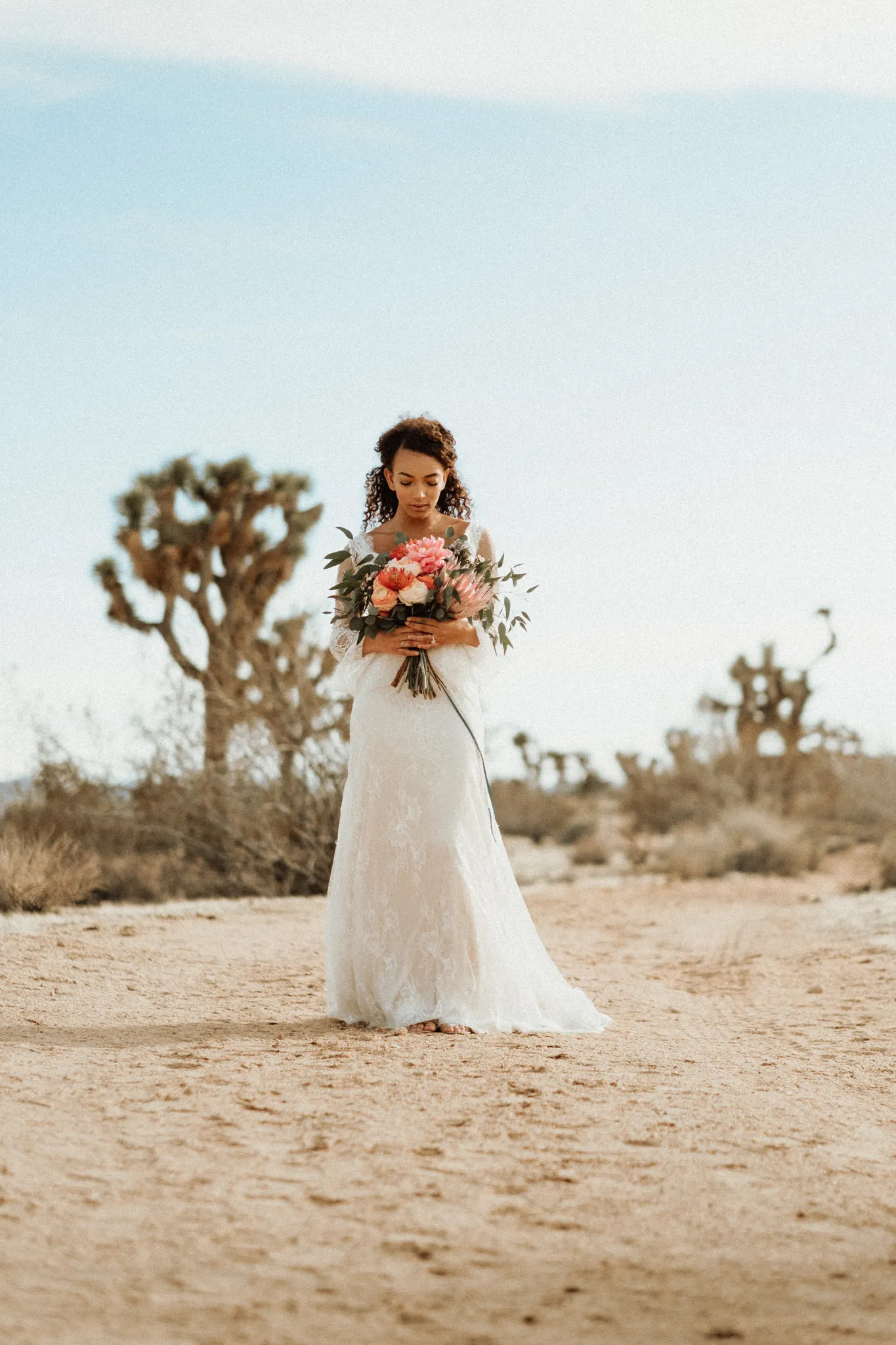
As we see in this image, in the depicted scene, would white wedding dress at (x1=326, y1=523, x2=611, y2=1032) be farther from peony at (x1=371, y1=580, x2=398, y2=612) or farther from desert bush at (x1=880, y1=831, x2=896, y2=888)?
desert bush at (x1=880, y1=831, x2=896, y2=888)

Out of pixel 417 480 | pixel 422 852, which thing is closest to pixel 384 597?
pixel 417 480

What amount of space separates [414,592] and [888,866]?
1213cm

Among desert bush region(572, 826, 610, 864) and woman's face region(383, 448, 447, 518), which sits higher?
woman's face region(383, 448, 447, 518)

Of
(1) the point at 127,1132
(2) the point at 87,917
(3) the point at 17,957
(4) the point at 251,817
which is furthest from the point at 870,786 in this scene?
(1) the point at 127,1132

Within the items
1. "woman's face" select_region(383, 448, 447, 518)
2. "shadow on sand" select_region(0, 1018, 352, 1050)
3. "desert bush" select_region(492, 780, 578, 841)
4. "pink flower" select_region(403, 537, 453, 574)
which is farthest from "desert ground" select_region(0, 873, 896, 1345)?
"desert bush" select_region(492, 780, 578, 841)

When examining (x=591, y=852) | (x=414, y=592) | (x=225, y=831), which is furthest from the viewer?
(x=591, y=852)

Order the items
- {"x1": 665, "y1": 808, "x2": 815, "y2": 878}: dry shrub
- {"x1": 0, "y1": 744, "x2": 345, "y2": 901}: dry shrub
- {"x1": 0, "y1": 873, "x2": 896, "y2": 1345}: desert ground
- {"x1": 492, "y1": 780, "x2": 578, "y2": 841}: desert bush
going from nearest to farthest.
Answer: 1. {"x1": 0, "y1": 873, "x2": 896, "y2": 1345}: desert ground
2. {"x1": 0, "y1": 744, "x2": 345, "y2": 901}: dry shrub
3. {"x1": 665, "y1": 808, "x2": 815, "y2": 878}: dry shrub
4. {"x1": 492, "y1": 780, "x2": 578, "y2": 841}: desert bush

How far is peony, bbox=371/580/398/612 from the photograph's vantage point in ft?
18.7

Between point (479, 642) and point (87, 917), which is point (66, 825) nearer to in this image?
point (87, 917)

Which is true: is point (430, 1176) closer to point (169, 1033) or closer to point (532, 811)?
point (169, 1033)

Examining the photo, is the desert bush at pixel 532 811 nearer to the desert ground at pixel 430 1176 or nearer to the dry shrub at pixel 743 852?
the dry shrub at pixel 743 852

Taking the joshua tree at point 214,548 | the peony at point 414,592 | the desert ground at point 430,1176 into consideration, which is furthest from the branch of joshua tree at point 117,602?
the peony at point 414,592

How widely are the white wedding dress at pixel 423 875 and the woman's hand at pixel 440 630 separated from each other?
0.20 ft

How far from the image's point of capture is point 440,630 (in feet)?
19.3
